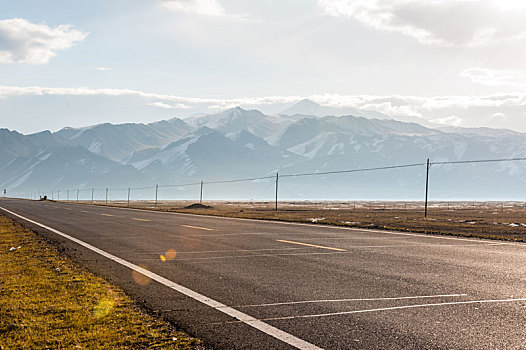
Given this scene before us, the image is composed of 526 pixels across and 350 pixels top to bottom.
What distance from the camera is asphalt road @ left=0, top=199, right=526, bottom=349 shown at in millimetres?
5449

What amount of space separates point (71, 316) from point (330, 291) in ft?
12.5

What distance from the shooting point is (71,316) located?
6184 mm

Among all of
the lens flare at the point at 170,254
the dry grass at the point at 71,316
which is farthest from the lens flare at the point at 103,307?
the lens flare at the point at 170,254

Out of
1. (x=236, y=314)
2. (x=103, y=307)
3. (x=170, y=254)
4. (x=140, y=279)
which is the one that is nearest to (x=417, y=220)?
(x=170, y=254)

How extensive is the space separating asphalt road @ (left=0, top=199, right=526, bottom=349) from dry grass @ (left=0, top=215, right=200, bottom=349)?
1.22ft

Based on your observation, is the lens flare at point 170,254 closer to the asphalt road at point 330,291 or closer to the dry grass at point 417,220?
the asphalt road at point 330,291

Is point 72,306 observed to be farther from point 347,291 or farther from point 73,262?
point 73,262

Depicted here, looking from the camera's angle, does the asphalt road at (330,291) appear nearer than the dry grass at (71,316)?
No

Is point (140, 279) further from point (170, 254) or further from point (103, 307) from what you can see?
point (170, 254)

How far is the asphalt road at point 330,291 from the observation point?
545 cm

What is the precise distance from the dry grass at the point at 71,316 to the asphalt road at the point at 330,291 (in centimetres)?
37

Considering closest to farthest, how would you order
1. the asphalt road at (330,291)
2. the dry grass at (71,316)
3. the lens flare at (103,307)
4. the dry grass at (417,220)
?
the dry grass at (71,316), the asphalt road at (330,291), the lens flare at (103,307), the dry grass at (417,220)

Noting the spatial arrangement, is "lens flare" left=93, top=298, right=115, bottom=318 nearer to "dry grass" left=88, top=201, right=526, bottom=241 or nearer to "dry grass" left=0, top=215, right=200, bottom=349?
"dry grass" left=0, top=215, right=200, bottom=349

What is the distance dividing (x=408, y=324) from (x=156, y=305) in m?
3.43
